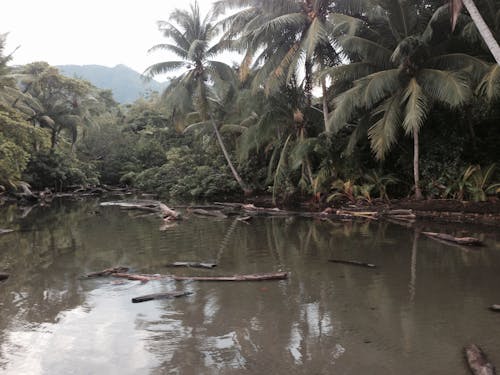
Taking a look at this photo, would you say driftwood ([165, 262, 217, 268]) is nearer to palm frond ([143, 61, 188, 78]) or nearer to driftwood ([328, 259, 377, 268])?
driftwood ([328, 259, 377, 268])

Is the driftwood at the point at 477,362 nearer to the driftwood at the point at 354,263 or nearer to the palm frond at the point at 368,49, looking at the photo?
the driftwood at the point at 354,263

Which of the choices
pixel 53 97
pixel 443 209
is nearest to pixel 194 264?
pixel 443 209

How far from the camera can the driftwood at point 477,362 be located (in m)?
3.70

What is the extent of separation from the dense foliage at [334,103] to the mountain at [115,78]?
117 metres

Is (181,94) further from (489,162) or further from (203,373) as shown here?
(203,373)

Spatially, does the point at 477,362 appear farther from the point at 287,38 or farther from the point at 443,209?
the point at 287,38

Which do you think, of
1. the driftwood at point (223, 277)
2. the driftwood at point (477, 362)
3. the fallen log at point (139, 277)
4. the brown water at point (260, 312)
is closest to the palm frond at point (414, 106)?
the brown water at point (260, 312)

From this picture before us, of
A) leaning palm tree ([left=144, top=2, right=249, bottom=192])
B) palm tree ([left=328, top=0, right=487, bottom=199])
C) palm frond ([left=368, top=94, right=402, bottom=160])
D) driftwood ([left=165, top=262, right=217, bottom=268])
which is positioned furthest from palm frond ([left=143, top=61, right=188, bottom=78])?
driftwood ([left=165, top=262, right=217, bottom=268])

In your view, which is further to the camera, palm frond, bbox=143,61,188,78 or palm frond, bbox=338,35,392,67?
palm frond, bbox=143,61,188,78

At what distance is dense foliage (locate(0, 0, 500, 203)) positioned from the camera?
568 inches

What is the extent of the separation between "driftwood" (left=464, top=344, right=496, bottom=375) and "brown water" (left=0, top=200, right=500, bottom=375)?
107 millimetres

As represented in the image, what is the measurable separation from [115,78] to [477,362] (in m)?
166

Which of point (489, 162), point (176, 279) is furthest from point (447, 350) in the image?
point (489, 162)

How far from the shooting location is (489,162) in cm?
1546
